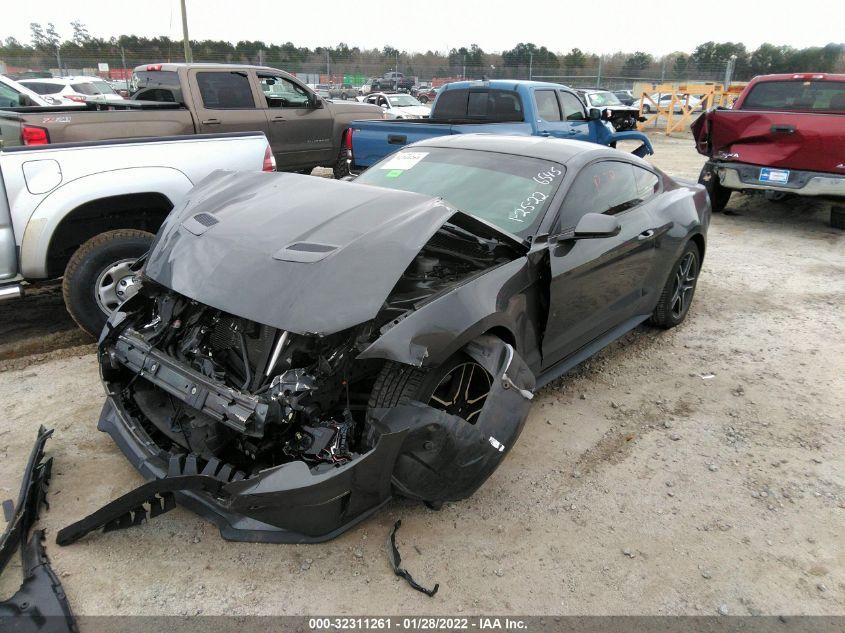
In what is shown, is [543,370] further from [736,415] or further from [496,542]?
[736,415]

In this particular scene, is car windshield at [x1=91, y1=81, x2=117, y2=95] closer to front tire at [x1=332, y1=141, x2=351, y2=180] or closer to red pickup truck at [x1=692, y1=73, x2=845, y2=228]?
front tire at [x1=332, y1=141, x2=351, y2=180]

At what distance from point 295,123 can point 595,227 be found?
6996mm

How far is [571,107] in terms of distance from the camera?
374 inches

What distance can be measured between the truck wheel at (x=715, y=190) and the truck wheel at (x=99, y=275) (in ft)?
26.3

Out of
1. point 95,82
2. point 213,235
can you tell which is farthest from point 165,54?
point 213,235

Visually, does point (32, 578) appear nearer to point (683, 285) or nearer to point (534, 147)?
point (534, 147)

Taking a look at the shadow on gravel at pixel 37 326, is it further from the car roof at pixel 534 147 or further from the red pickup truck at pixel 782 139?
the red pickup truck at pixel 782 139

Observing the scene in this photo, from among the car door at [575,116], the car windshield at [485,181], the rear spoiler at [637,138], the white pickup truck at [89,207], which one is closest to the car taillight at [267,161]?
the white pickup truck at [89,207]

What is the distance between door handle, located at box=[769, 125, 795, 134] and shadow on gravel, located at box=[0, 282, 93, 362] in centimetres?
837

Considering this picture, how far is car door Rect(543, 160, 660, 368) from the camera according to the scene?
3.44 meters

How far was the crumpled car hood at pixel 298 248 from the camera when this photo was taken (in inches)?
97.7

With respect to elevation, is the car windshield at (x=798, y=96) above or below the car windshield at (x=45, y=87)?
above

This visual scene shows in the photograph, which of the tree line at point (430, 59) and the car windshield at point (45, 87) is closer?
the car windshield at point (45, 87)

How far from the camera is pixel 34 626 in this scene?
7.00 feet
